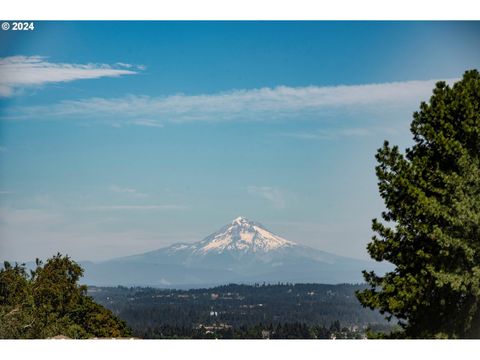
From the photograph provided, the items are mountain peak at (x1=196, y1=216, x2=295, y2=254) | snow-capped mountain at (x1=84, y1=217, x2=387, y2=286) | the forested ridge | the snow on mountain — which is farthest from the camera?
mountain peak at (x1=196, y1=216, x2=295, y2=254)

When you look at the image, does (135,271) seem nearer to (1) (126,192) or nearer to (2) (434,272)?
(1) (126,192)

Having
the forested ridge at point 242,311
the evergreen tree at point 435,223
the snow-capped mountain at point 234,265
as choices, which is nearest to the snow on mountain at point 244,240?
the snow-capped mountain at point 234,265

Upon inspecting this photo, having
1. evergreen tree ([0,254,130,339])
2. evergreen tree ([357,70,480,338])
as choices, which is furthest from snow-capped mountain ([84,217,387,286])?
evergreen tree ([357,70,480,338])

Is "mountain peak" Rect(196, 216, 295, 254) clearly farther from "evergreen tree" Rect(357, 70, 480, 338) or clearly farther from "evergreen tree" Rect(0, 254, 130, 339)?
"evergreen tree" Rect(357, 70, 480, 338)
